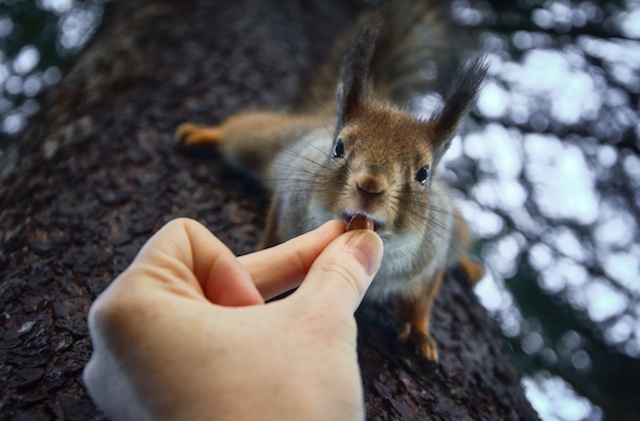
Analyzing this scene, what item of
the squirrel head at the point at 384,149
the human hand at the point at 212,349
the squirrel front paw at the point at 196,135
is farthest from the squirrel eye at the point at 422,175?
the squirrel front paw at the point at 196,135

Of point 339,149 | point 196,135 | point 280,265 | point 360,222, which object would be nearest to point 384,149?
point 339,149

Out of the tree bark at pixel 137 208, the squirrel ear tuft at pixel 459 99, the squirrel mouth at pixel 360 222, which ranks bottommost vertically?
the tree bark at pixel 137 208

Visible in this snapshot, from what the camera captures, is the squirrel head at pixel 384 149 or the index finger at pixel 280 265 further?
the squirrel head at pixel 384 149

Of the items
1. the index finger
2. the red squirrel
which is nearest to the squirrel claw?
the red squirrel

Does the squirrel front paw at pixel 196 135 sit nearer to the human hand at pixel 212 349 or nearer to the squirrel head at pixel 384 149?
the squirrel head at pixel 384 149

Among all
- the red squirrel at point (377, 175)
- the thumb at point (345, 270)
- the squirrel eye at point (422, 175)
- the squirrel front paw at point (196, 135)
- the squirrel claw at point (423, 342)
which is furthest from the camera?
the squirrel front paw at point (196, 135)

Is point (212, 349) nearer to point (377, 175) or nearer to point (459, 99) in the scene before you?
point (377, 175)

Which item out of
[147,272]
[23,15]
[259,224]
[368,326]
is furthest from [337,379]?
[23,15]
